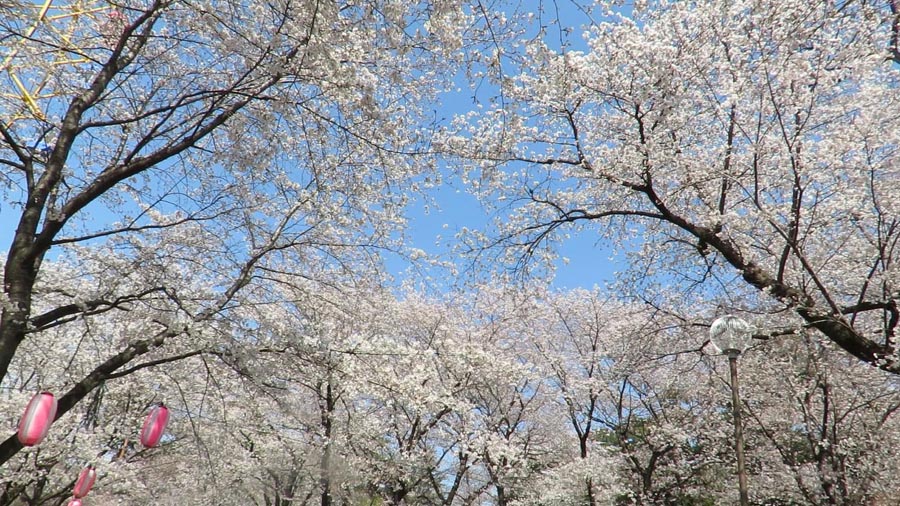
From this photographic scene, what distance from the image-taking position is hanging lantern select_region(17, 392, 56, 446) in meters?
4.43

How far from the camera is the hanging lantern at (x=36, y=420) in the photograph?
4.43m

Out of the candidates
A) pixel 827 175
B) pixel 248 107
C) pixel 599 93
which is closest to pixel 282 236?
pixel 248 107

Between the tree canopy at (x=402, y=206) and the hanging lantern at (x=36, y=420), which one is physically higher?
the tree canopy at (x=402, y=206)

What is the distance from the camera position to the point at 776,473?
10.5 metres

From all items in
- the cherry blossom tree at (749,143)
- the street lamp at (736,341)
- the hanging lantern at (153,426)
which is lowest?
the hanging lantern at (153,426)

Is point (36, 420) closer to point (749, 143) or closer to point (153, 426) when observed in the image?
point (153, 426)

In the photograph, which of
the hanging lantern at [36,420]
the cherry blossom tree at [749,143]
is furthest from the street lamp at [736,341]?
the hanging lantern at [36,420]

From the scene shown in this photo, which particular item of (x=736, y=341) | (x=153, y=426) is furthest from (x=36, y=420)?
(x=736, y=341)

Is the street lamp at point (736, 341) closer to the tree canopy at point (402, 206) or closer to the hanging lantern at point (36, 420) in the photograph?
the tree canopy at point (402, 206)

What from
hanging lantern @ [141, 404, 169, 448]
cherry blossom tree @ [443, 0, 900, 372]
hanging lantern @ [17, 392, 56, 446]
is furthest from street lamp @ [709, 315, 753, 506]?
hanging lantern @ [17, 392, 56, 446]

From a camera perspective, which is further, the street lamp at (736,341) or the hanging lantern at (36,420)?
the street lamp at (736,341)

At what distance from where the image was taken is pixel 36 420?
4461mm

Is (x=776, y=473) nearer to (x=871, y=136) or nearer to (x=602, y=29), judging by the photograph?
(x=871, y=136)

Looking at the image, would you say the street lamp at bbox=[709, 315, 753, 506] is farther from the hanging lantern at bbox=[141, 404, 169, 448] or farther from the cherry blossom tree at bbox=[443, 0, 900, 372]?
the hanging lantern at bbox=[141, 404, 169, 448]
